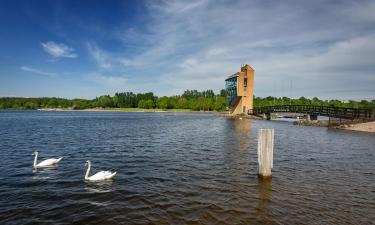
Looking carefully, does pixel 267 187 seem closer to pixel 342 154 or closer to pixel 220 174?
pixel 220 174

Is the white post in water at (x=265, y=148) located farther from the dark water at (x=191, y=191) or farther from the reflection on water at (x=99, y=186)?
the reflection on water at (x=99, y=186)

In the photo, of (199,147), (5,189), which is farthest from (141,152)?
(5,189)

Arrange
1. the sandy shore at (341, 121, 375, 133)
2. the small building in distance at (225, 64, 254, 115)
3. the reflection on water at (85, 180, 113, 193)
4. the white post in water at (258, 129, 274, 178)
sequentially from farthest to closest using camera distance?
the small building in distance at (225, 64, 254, 115) → the sandy shore at (341, 121, 375, 133) → the white post in water at (258, 129, 274, 178) → the reflection on water at (85, 180, 113, 193)

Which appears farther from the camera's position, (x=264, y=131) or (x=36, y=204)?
(x=264, y=131)

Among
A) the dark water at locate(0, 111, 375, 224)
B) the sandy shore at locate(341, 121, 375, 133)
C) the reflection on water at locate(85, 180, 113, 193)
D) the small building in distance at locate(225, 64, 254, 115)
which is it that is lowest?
the reflection on water at locate(85, 180, 113, 193)

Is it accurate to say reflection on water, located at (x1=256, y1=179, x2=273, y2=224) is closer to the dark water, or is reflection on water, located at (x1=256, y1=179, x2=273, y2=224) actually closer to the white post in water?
the dark water

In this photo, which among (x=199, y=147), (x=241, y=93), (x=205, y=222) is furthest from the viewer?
(x=241, y=93)

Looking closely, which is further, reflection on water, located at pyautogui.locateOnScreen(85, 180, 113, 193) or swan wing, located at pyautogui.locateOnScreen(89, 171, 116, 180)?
swan wing, located at pyautogui.locateOnScreen(89, 171, 116, 180)

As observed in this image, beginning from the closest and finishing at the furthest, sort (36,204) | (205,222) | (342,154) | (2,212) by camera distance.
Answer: (205,222)
(2,212)
(36,204)
(342,154)

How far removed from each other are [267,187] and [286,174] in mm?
3320

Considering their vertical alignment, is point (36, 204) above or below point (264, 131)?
below

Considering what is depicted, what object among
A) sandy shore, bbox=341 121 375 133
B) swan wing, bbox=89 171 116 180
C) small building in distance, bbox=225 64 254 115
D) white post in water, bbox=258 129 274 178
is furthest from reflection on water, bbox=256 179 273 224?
small building in distance, bbox=225 64 254 115

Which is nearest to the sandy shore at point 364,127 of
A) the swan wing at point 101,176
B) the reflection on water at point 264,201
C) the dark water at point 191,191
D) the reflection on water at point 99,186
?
the dark water at point 191,191

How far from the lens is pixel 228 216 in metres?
10.1
